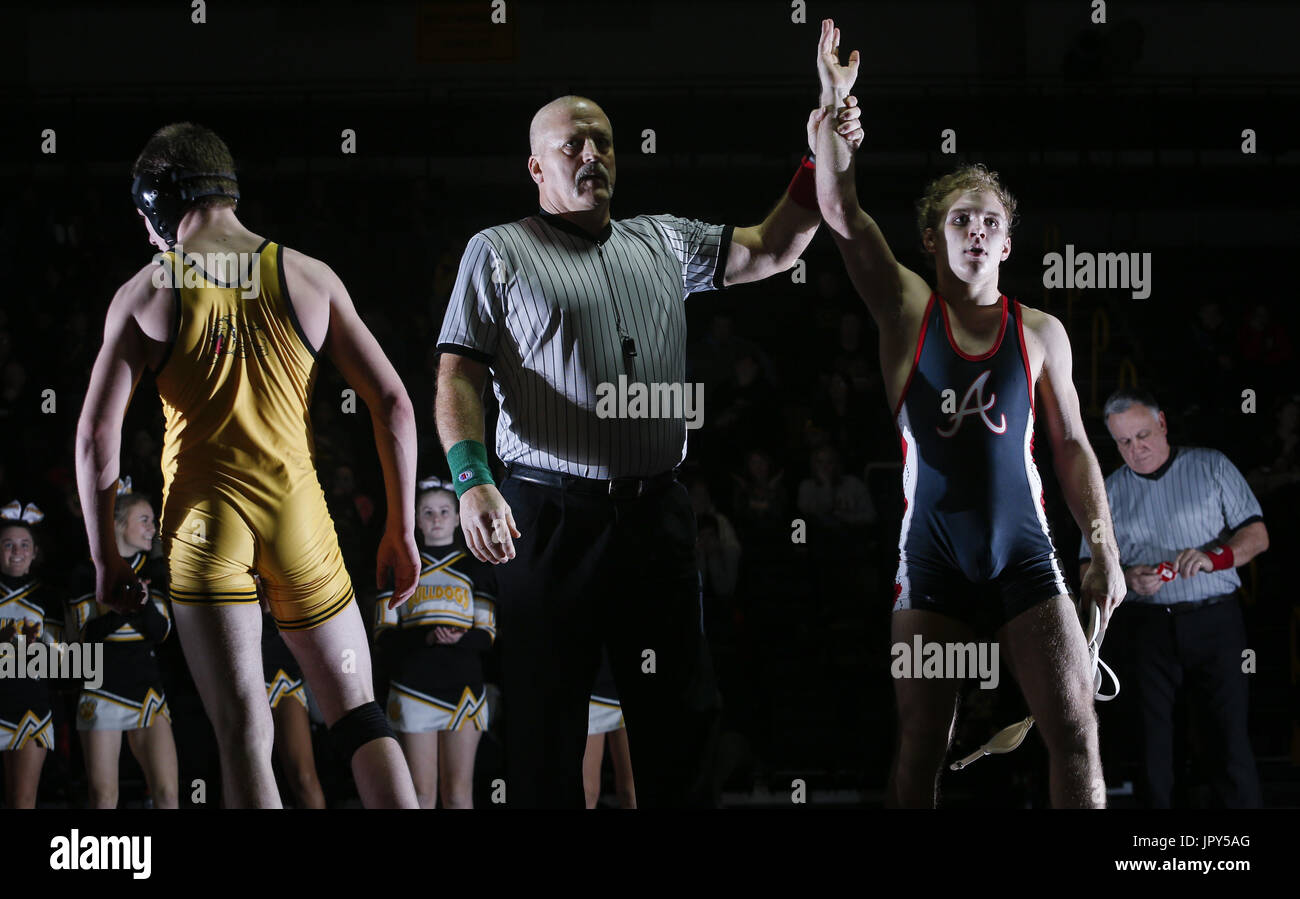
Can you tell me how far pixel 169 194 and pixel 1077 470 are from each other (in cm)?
295

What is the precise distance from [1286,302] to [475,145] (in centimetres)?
502

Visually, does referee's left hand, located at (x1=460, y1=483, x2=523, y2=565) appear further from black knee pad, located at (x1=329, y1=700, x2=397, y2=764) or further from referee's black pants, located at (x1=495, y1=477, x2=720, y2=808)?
black knee pad, located at (x1=329, y1=700, x2=397, y2=764)

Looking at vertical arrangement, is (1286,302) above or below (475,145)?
below

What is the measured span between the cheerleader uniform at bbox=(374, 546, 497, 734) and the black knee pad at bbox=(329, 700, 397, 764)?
4.49 ft

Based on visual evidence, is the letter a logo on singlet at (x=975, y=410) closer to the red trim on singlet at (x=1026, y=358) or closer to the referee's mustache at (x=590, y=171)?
the red trim on singlet at (x=1026, y=358)

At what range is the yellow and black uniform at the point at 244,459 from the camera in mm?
3697

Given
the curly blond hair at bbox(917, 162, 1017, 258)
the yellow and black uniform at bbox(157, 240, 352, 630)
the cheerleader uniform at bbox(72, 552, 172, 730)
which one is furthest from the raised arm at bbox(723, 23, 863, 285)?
the cheerleader uniform at bbox(72, 552, 172, 730)

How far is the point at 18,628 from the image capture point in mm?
5211

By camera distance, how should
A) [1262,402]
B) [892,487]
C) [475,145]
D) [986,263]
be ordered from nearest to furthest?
1. [986,263]
2. [892,487]
3. [475,145]
4. [1262,402]

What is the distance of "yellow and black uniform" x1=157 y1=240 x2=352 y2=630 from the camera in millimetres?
3697

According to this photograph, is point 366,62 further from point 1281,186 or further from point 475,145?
point 1281,186

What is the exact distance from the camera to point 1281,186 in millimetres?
7859

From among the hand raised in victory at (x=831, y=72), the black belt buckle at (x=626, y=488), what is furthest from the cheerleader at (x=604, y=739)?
the hand raised in victory at (x=831, y=72)
